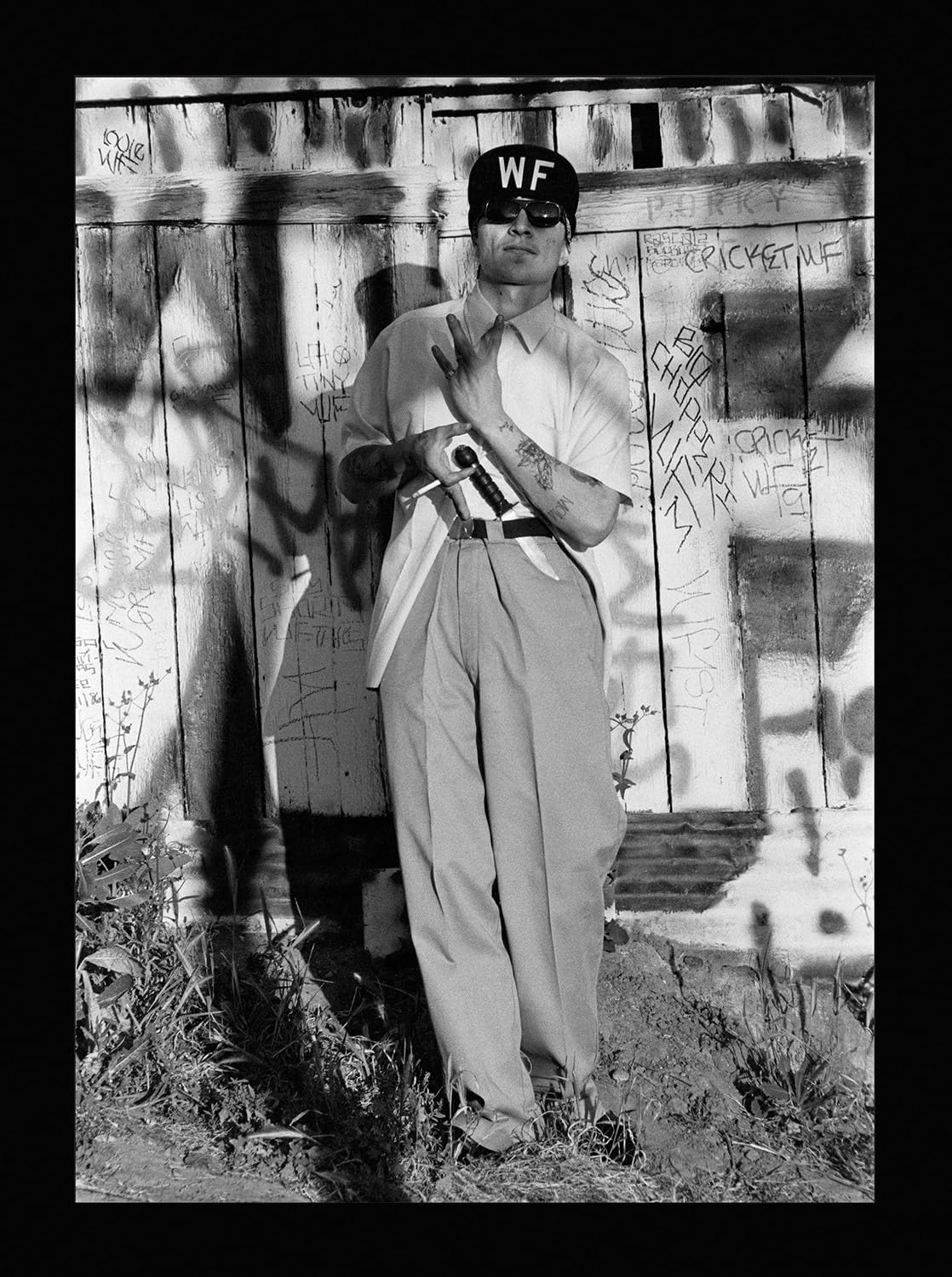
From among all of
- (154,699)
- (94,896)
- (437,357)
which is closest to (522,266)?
(437,357)

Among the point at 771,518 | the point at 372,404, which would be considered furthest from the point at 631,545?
the point at 372,404

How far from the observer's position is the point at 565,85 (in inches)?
147

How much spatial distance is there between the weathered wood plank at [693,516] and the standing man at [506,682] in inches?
27.0

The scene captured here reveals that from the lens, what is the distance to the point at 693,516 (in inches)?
150

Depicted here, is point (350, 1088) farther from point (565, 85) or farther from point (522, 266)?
point (565, 85)

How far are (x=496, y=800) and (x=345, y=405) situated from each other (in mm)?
1410

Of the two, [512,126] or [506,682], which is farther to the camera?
[512,126]

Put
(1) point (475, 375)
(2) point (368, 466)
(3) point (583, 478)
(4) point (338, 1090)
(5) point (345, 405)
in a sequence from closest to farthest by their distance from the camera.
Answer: (1) point (475, 375) < (3) point (583, 478) < (2) point (368, 466) < (4) point (338, 1090) < (5) point (345, 405)

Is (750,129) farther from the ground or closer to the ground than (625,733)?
farther from the ground

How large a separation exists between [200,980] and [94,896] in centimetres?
38

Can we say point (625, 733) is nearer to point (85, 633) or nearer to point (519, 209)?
point (519, 209)

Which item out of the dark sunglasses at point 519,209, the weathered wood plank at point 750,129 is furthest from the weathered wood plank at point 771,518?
the dark sunglasses at point 519,209

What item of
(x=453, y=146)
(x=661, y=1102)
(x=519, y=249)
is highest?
(x=453, y=146)

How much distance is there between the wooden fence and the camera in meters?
3.76
